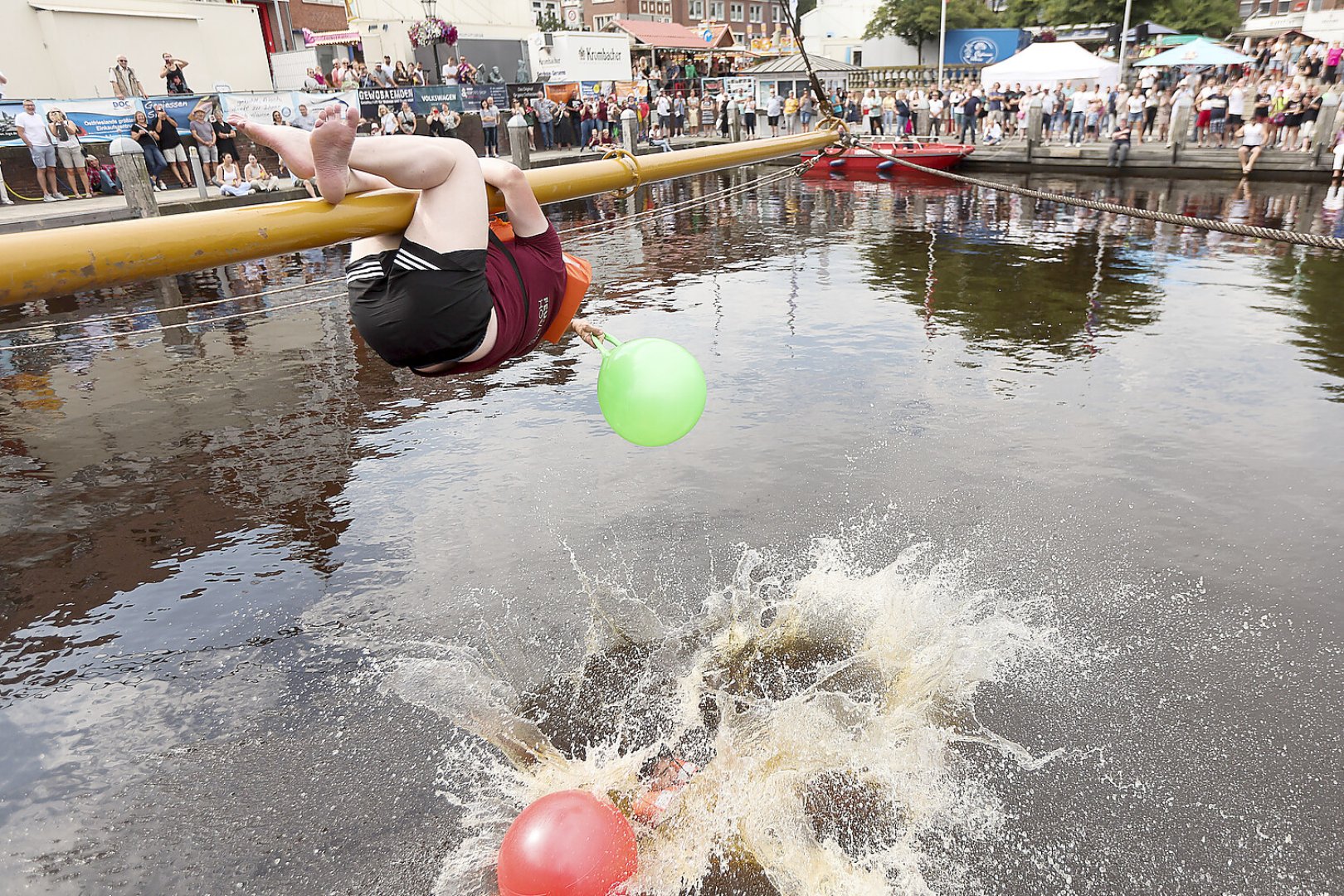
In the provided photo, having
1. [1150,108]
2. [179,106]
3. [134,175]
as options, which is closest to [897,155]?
[1150,108]

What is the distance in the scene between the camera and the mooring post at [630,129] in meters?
26.5

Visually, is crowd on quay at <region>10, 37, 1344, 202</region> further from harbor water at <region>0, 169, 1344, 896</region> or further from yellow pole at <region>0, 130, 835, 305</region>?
yellow pole at <region>0, 130, 835, 305</region>

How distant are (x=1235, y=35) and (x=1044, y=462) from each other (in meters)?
55.1

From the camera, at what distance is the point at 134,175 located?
14.5 meters

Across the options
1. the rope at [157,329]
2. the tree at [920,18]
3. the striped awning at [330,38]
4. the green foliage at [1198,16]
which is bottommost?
the rope at [157,329]

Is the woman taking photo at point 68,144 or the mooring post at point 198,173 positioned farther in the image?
the mooring post at point 198,173

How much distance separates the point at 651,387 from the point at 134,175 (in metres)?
14.7

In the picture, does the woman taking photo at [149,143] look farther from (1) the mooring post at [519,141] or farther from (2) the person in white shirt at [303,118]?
(1) the mooring post at [519,141]

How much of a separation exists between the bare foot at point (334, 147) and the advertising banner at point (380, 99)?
69.2ft

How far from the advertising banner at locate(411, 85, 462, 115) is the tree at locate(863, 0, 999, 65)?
41.0 metres

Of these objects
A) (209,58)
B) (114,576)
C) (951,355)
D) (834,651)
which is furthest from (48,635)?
(209,58)

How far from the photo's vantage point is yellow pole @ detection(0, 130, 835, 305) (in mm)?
2850

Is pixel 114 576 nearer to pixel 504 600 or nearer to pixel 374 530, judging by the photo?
pixel 374 530

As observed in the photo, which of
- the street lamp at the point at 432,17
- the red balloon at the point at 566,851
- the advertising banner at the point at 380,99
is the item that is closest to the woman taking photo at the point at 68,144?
the advertising banner at the point at 380,99
